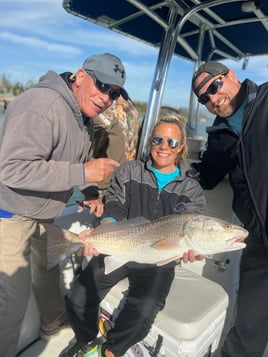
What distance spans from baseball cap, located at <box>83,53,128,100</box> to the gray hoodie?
24cm

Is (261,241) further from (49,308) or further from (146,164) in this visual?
(49,308)

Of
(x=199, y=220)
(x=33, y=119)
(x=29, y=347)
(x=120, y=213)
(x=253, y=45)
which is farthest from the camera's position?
(x=253, y=45)

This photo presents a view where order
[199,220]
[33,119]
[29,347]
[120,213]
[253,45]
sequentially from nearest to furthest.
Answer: [33,119], [199,220], [120,213], [29,347], [253,45]

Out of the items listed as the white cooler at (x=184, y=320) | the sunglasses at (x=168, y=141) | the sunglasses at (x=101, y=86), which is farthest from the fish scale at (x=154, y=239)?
the sunglasses at (x=101, y=86)

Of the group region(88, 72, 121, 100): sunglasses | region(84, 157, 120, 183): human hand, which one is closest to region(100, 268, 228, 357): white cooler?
region(84, 157, 120, 183): human hand

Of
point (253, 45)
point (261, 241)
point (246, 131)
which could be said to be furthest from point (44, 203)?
point (253, 45)

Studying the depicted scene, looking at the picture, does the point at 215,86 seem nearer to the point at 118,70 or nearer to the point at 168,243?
the point at 118,70

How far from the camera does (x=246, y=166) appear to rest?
2.21 metres

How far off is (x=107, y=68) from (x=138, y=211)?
1.18 metres

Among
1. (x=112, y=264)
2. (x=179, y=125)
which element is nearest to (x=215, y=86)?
(x=179, y=125)

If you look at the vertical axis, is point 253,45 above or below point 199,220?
above

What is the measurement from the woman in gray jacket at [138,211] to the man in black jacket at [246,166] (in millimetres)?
360

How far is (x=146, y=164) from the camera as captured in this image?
2537 millimetres

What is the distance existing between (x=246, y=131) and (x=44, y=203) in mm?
1646
